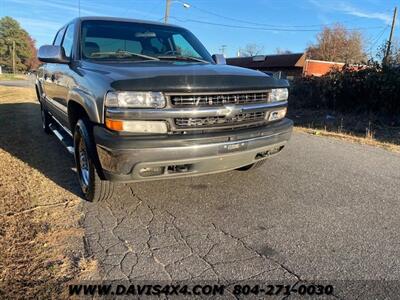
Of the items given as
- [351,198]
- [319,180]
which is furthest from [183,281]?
[319,180]

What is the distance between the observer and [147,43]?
4750mm

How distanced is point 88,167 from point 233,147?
4.59ft

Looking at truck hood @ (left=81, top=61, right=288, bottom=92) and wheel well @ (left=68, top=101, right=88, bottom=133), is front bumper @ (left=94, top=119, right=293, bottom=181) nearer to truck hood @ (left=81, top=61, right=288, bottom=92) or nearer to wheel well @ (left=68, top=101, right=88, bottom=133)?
truck hood @ (left=81, top=61, right=288, bottom=92)

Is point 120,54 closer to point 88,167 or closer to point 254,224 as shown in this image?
point 88,167

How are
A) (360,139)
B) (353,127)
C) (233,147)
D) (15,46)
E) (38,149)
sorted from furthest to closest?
(15,46) < (353,127) < (360,139) < (38,149) < (233,147)

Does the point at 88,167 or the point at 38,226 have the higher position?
the point at 88,167

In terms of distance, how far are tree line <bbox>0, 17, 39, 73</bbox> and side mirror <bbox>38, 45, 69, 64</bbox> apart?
288 feet

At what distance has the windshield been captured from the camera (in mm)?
4293

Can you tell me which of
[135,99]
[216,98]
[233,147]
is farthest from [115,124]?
[233,147]

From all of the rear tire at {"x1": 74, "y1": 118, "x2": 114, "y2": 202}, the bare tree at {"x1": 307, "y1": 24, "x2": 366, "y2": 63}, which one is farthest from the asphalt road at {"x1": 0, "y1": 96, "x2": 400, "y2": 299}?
the bare tree at {"x1": 307, "y1": 24, "x2": 366, "y2": 63}

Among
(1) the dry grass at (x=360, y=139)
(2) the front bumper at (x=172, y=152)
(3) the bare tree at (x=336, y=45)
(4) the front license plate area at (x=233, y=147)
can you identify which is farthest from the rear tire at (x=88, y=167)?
(3) the bare tree at (x=336, y=45)

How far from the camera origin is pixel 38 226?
10.8ft

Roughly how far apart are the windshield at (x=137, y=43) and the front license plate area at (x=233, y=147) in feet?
5.02

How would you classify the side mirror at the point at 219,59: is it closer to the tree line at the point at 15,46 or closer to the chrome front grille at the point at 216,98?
the chrome front grille at the point at 216,98
